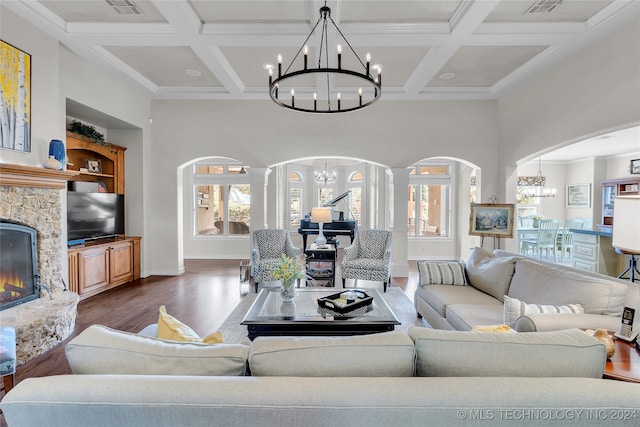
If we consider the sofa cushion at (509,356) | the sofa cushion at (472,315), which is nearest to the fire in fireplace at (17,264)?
the sofa cushion at (509,356)

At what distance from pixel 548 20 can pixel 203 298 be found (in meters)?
5.81

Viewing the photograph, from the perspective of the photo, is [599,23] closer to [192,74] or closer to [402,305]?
[402,305]

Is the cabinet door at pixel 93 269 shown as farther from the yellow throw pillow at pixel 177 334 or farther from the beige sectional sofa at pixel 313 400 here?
the beige sectional sofa at pixel 313 400

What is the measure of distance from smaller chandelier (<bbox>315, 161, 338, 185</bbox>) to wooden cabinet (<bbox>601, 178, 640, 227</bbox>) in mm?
7123

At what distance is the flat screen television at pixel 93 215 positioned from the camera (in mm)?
4652

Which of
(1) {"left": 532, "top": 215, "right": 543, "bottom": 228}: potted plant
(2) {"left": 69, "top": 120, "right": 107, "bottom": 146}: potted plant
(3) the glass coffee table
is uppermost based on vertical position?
(2) {"left": 69, "top": 120, "right": 107, "bottom": 146}: potted plant

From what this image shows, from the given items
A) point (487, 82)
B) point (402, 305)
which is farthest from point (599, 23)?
point (402, 305)

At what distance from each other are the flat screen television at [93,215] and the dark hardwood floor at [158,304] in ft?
3.23

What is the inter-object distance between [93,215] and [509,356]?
5.80 metres

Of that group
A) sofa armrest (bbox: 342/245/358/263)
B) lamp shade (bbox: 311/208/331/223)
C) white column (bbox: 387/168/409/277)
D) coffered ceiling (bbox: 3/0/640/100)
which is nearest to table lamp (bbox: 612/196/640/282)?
coffered ceiling (bbox: 3/0/640/100)

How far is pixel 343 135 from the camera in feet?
20.4

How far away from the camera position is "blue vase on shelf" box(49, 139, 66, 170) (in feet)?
12.2

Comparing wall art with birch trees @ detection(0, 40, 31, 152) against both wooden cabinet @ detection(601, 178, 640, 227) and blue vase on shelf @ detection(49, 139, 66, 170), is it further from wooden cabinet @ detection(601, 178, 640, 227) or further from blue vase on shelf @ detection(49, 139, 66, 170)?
wooden cabinet @ detection(601, 178, 640, 227)

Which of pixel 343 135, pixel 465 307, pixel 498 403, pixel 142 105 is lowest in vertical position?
pixel 465 307
